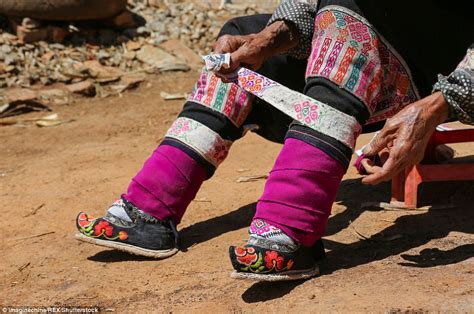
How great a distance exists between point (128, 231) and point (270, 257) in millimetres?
627

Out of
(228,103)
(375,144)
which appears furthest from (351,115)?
(228,103)

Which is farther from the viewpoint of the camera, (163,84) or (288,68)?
(163,84)

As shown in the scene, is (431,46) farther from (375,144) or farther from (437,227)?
(437,227)

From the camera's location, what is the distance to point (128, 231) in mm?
2715

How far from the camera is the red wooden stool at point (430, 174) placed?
2.96 metres

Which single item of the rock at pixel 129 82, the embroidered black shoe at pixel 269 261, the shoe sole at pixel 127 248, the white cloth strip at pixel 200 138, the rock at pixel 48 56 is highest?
the white cloth strip at pixel 200 138

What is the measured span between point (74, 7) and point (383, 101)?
→ 5.02 meters

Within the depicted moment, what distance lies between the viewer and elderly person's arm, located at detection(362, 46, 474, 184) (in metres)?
2.21

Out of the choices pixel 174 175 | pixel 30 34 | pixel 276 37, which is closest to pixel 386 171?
pixel 276 37

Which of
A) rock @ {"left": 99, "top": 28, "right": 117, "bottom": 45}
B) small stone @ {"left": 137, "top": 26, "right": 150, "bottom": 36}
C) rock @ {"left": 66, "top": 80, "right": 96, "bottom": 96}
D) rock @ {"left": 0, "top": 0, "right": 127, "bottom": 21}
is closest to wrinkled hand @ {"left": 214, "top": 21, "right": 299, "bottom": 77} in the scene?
rock @ {"left": 66, "top": 80, "right": 96, "bottom": 96}

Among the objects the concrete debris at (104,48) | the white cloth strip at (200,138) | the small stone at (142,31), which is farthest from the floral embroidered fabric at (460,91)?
the small stone at (142,31)

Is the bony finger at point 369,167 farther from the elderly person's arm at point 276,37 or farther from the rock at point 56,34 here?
the rock at point 56,34

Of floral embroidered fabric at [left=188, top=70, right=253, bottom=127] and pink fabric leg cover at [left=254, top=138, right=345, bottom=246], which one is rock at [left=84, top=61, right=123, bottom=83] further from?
pink fabric leg cover at [left=254, top=138, right=345, bottom=246]

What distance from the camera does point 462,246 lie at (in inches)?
101
